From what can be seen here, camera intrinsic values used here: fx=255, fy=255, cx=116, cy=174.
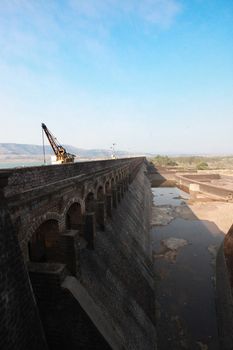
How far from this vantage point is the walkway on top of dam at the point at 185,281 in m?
14.1

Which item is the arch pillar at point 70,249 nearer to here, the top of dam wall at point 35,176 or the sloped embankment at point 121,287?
the sloped embankment at point 121,287

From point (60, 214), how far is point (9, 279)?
4.34 metres

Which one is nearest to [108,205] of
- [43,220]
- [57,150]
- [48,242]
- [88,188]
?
[88,188]

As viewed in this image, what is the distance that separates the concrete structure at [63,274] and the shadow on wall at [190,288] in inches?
67.9

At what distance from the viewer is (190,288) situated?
19.0 m

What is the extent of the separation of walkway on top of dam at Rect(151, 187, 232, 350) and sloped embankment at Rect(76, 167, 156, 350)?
145cm

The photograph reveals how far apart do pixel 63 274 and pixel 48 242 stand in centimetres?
241

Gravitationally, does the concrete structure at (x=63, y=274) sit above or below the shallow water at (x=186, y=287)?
above

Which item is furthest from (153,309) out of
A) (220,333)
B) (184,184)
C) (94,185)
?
(184,184)

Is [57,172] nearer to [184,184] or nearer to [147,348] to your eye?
[147,348]

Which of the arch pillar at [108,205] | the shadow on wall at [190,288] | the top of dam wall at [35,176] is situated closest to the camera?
the top of dam wall at [35,176]

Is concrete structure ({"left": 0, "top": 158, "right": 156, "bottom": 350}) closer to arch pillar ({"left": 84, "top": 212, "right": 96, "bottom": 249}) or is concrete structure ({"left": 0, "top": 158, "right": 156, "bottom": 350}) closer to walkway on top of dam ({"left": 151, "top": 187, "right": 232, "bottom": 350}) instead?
arch pillar ({"left": 84, "top": 212, "right": 96, "bottom": 249})

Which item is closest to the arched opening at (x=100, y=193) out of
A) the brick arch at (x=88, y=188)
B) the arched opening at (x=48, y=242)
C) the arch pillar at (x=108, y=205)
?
the arch pillar at (x=108, y=205)

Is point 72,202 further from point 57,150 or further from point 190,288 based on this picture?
point 57,150
